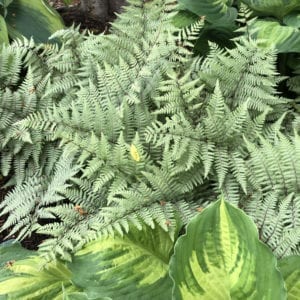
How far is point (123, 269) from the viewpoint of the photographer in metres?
1.61

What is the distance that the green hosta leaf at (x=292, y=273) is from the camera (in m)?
1.49

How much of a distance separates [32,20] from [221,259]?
1754 millimetres

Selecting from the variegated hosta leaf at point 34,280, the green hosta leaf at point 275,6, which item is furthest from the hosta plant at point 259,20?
the variegated hosta leaf at point 34,280

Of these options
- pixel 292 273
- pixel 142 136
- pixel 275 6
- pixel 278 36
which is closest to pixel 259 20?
pixel 275 6

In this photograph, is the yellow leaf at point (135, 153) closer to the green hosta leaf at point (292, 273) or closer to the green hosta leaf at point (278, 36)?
the green hosta leaf at point (292, 273)

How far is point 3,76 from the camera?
84.7 inches

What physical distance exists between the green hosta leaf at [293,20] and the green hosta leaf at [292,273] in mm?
1036

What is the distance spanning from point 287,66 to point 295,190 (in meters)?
0.86

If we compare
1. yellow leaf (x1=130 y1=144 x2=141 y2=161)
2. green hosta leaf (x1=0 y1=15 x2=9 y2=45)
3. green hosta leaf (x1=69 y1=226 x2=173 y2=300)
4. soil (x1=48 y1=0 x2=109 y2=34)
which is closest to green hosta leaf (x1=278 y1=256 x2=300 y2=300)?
green hosta leaf (x1=69 y1=226 x2=173 y2=300)


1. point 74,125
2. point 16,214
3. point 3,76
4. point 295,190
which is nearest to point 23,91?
point 3,76

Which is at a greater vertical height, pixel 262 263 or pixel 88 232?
pixel 262 263

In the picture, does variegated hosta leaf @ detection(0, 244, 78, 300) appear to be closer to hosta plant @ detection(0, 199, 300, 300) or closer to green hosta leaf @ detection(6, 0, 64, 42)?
hosta plant @ detection(0, 199, 300, 300)

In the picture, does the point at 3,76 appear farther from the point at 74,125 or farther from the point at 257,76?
the point at 257,76

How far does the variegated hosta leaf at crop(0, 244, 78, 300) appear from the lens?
165 centimetres
